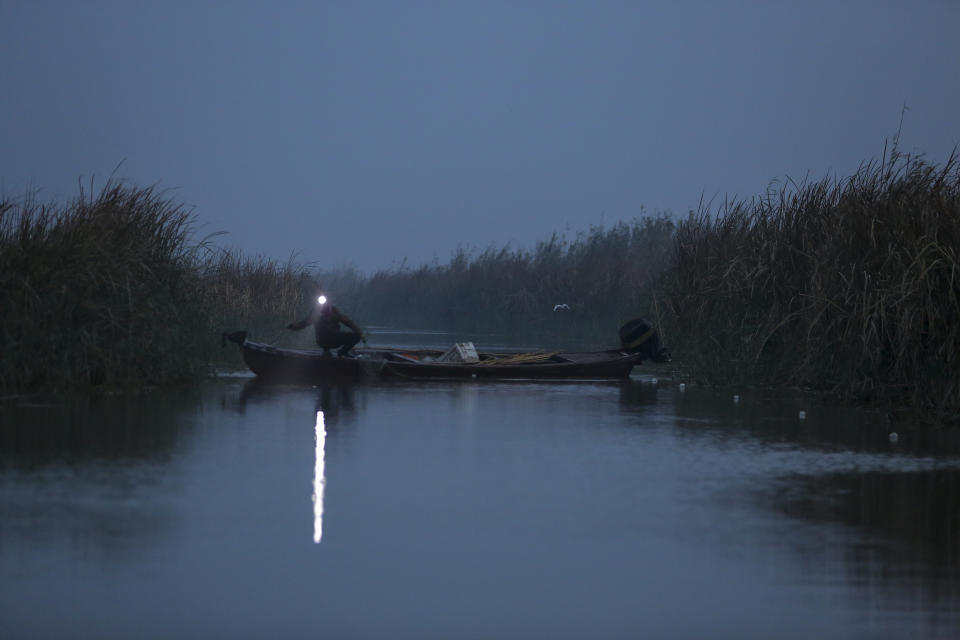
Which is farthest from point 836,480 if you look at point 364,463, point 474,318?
point 474,318

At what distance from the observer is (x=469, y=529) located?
27.3 ft

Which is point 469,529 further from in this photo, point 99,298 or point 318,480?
point 99,298

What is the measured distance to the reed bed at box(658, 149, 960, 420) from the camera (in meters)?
15.4

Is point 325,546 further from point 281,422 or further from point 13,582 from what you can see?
point 281,422

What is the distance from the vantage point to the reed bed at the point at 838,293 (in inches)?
606

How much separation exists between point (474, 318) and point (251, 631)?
45134mm

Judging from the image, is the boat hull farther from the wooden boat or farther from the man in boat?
the man in boat

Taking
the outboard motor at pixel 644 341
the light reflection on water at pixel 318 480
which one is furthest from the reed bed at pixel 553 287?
the light reflection on water at pixel 318 480

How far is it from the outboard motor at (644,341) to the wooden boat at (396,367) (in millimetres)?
418

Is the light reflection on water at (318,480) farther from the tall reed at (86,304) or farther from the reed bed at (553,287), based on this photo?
the reed bed at (553,287)

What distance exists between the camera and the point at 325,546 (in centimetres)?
769

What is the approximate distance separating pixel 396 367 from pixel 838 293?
8619 mm

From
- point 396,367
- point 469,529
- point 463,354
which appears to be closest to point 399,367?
point 396,367

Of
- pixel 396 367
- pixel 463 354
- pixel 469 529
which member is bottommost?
pixel 469 529
